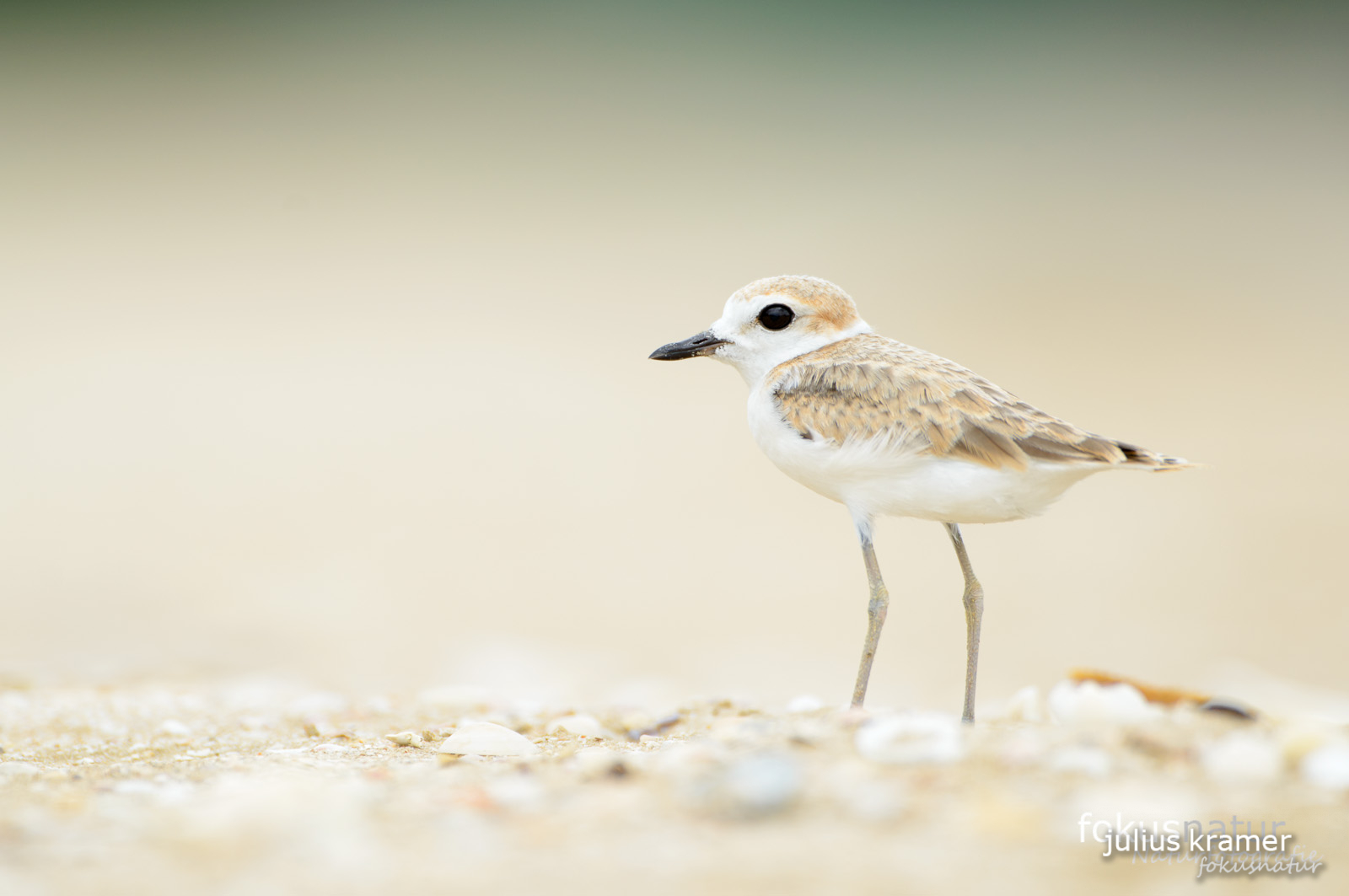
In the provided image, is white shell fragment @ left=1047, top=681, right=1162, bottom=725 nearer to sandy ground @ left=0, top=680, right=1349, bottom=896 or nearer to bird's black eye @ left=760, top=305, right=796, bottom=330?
sandy ground @ left=0, top=680, right=1349, bottom=896

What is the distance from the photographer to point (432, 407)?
11547 millimetres

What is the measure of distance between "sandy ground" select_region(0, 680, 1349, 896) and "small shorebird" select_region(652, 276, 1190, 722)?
2.21ft

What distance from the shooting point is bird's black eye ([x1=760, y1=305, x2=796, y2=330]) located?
3848mm

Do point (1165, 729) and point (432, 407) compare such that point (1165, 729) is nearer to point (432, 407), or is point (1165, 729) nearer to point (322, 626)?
point (322, 626)

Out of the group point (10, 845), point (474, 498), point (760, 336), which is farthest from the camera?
point (474, 498)

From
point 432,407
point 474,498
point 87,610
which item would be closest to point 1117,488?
point 474,498

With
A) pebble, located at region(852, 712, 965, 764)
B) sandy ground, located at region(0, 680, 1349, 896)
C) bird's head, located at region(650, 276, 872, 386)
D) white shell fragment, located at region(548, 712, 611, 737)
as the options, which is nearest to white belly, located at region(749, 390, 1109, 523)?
bird's head, located at region(650, 276, 872, 386)

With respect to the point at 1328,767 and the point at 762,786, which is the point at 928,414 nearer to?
the point at 1328,767

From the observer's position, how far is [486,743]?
3166 millimetres

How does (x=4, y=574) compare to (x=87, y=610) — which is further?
(x=4, y=574)

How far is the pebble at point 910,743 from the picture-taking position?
90.5 inches

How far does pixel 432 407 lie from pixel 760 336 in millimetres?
8134

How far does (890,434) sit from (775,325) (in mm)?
748

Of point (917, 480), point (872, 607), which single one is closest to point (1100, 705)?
point (872, 607)
